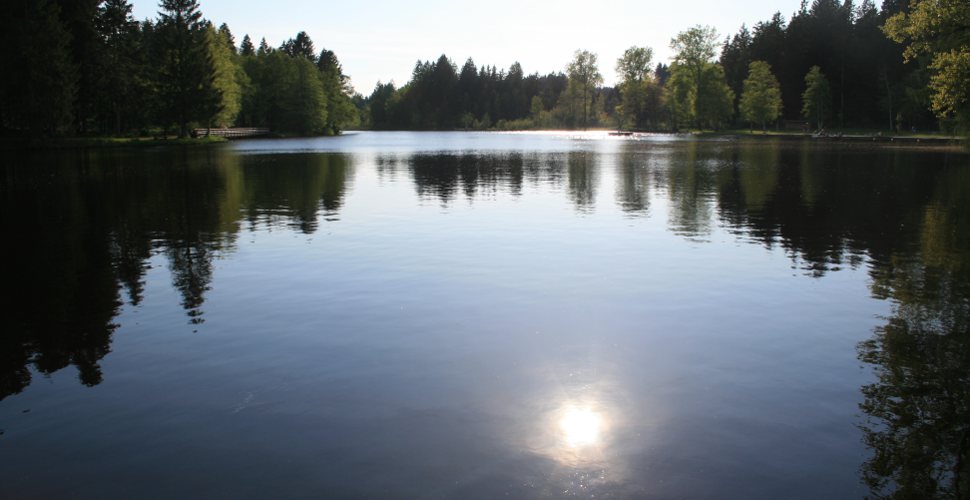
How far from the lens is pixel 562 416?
9234 mm

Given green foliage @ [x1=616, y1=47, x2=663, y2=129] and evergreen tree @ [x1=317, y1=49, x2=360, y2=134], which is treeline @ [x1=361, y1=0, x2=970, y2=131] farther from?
evergreen tree @ [x1=317, y1=49, x2=360, y2=134]

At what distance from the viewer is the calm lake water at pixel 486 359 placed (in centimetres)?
790

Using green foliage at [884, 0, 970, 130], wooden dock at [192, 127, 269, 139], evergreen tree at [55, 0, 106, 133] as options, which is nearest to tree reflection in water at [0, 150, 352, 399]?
evergreen tree at [55, 0, 106, 133]

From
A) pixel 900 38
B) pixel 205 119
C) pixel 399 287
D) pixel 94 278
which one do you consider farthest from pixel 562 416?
pixel 205 119

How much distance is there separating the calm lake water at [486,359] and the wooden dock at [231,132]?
93.3 meters

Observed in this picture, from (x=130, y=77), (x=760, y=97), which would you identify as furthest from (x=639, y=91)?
(x=130, y=77)

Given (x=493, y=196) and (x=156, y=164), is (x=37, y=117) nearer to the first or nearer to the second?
(x=156, y=164)

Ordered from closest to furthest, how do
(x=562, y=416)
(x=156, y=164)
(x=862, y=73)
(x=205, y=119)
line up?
(x=562, y=416) → (x=156, y=164) → (x=205, y=119) → (x=862, y=73)

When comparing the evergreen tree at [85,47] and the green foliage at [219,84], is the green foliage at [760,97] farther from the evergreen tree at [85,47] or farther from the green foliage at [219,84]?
the evergreen tree at [85,47]

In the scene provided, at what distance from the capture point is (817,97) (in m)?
125

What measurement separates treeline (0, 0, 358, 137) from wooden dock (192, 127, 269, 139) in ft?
9.44

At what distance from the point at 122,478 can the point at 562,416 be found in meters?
5.13

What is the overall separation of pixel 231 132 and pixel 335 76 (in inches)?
1905

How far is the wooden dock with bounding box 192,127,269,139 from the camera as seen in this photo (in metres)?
114
